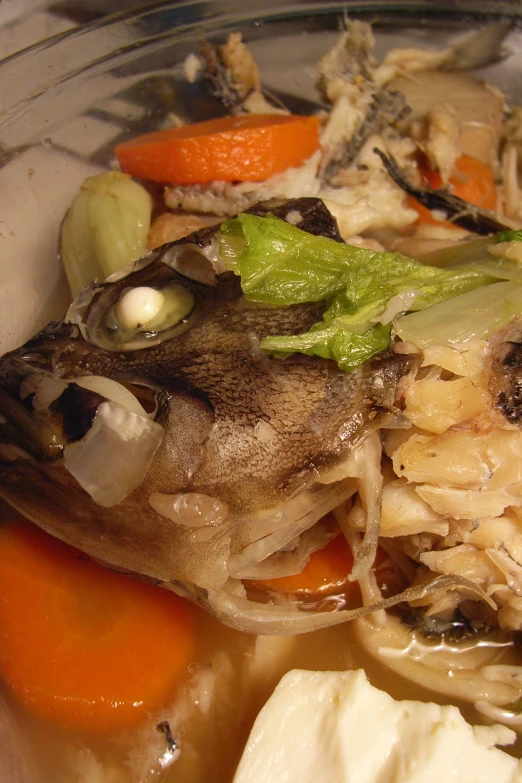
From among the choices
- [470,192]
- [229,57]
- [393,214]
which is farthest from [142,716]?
[229,57]

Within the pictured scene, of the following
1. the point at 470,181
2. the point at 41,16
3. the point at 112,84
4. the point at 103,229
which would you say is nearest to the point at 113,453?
the point at 103,229

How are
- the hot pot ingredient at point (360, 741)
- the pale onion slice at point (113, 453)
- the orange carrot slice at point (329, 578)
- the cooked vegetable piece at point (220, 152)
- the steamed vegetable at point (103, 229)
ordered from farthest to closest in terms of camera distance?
the cooked vegetable piece at point (220, 152) → the steamed vegetable at point (103, 229) → the orange carrot slice at point (329, 578) → the hot pot ingredient at point (360, 741) → the pale onion slice at point (113, 453)

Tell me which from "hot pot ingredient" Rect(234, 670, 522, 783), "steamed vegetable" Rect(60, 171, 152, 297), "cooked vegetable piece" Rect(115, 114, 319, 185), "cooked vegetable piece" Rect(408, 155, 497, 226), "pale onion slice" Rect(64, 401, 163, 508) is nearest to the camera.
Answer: "pale onion slice" Rect(64, 401, 163, 508)

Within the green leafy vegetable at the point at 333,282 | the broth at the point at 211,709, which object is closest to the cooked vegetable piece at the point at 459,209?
the green leafy vegetable at the point at 333,282

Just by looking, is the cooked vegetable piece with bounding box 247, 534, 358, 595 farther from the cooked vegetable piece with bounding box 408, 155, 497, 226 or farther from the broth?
the cooked vegetable piece with bounding box 408, 155, 497, 226

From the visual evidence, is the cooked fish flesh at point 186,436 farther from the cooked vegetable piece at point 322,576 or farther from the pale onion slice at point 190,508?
the cooked vegetable piece at point 322,576

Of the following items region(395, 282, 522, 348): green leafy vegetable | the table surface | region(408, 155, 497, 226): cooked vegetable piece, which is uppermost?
the table surface

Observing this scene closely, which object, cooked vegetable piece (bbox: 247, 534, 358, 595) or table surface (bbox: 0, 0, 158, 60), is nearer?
cooked vegetable piece (bbox: 247, 534, 358, 595)

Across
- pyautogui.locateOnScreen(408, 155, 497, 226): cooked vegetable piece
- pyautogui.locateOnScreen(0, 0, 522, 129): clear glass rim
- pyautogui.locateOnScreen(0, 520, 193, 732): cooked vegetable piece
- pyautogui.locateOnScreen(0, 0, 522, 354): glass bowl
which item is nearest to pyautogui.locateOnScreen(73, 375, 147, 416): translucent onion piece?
pyautogui.locateOnScreen(0, 520, 193, 732): cooked vegetable piece

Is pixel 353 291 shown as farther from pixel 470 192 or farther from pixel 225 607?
pixel 470 192
